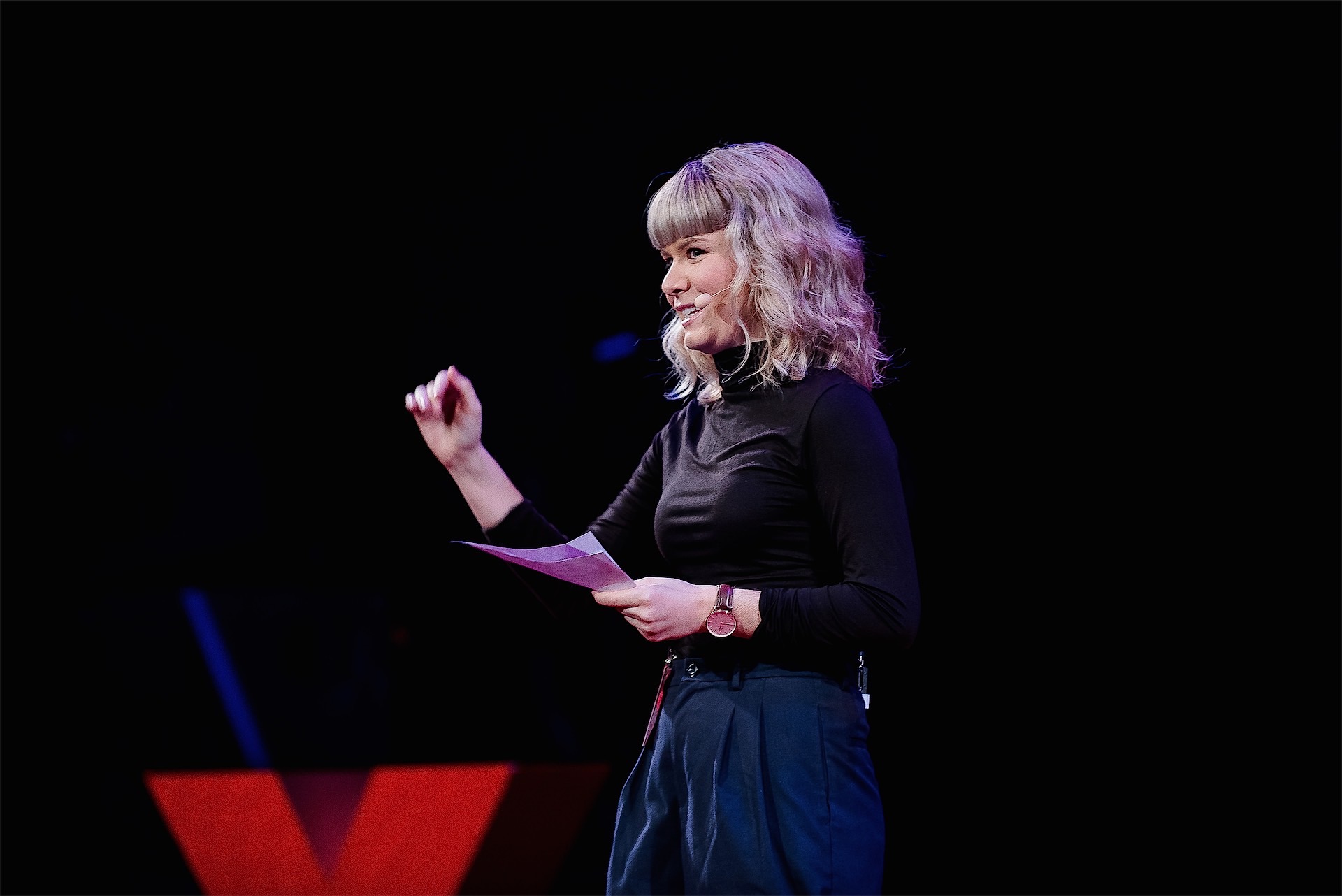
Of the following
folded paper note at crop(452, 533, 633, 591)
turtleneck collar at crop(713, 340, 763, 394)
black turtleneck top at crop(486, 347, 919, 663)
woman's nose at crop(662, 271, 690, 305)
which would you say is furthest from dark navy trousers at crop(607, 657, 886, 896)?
woman's nose at crop(662, 271, 690, 305)

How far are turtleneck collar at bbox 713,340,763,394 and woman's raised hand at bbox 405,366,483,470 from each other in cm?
33

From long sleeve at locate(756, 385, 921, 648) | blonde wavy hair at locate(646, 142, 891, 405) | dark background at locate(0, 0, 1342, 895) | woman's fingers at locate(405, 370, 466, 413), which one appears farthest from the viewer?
dark background at locate(0, 0, 1342, 895)

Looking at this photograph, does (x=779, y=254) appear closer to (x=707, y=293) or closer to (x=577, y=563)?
(x=707, y=293)

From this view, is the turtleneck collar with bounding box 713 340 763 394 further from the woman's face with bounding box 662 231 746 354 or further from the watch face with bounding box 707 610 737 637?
the watch face with bounding box 707 610 737 637

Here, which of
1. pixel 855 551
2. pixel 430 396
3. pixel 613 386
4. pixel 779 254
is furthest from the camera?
pixel 613 386

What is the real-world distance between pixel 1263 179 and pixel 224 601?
9.45ft

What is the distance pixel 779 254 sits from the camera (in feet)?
4.17

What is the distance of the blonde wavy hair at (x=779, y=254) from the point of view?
49.9 inches

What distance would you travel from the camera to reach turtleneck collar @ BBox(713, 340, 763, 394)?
128cm

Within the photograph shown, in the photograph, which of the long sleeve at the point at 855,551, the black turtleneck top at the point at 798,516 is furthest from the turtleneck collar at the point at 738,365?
the long sleeve at the point at 855,551

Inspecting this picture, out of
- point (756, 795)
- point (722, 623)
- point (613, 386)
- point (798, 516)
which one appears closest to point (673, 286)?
point (798, 516)

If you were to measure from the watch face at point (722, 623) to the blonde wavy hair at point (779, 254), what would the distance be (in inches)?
11.3

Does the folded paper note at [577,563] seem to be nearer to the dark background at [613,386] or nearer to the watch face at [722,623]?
the watch face at [722,623]

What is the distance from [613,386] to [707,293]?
Result: 1397mm
